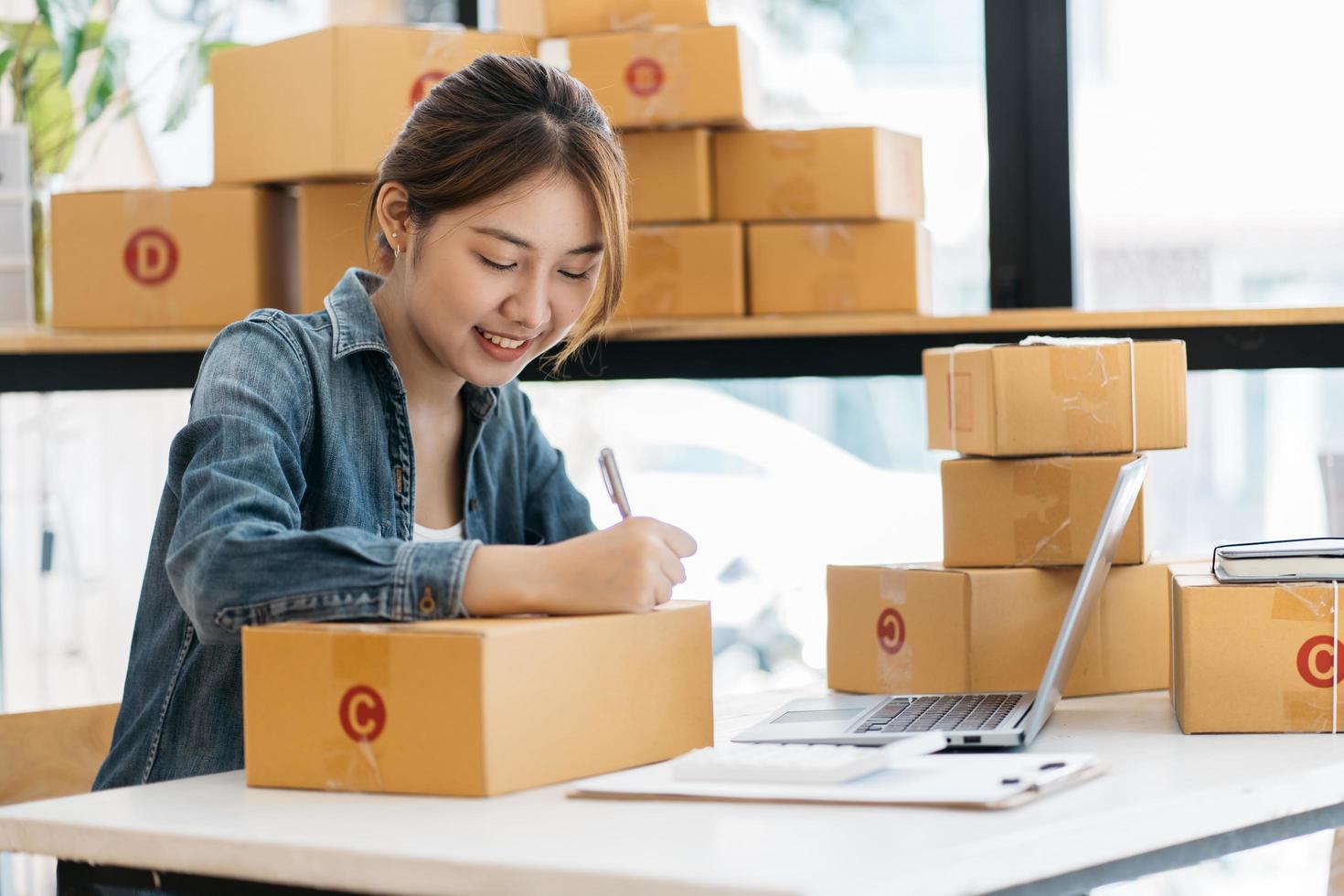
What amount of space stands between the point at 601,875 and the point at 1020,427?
32.8 inches

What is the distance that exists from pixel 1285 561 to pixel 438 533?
2.54ft

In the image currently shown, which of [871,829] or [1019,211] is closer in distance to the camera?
[871,829]

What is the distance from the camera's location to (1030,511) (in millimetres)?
1486

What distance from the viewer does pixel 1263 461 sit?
7.45 ft

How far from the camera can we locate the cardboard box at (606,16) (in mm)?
2004

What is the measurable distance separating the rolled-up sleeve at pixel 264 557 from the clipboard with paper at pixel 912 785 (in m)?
0.18

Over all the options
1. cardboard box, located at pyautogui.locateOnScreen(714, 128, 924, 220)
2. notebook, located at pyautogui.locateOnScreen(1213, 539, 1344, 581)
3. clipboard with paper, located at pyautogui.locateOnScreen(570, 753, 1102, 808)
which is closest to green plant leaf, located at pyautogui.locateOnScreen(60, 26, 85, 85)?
cardboard box, located at pyautogui.locateOnScreen(714, 128, 924, 220)

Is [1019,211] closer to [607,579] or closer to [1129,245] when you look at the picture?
[1129,245]

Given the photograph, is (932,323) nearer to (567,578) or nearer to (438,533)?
(438,533)

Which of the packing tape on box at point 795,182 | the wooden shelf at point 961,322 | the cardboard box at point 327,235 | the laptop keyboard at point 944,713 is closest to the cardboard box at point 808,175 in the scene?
the packing tape on box at point 795,182

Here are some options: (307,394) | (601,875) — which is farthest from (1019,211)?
(601,875)

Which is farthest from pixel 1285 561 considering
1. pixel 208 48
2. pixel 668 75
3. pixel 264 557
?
pixel 208 48

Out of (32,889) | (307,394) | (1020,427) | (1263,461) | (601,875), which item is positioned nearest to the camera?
(601,875)

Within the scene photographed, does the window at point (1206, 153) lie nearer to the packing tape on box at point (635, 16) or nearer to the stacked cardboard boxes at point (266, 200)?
the packing tape on box at point (635, 16)
